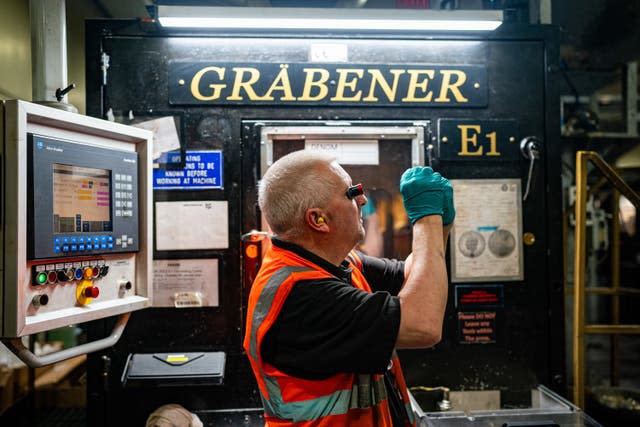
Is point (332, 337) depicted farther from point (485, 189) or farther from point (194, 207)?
point (485, 189)

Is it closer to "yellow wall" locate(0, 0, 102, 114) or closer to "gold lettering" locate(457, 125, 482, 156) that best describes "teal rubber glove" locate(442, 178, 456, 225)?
"gold lettering" locate(457, 125, 482, 156)

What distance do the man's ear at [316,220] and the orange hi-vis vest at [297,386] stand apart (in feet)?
0.37

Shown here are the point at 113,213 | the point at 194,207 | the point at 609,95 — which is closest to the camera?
the point at 113,213

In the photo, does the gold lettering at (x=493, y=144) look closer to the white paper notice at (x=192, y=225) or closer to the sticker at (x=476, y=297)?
the sticker at (x=476, y=297)

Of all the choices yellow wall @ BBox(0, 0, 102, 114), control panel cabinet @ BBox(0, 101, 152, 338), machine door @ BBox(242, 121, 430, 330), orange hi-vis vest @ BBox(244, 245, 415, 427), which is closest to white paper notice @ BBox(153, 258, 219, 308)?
machine door @ BBox(242, 121, 430, 330)

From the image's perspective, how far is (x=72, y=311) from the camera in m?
1.77

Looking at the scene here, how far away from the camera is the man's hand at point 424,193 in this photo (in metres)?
1.60

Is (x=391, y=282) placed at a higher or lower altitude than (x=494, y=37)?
lower

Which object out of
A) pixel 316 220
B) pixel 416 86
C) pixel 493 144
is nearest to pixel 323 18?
pixel 416 86

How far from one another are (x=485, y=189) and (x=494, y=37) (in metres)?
0.85

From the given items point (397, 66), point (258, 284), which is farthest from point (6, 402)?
point (397, 66)

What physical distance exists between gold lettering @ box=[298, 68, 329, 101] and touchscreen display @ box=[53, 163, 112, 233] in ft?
3.60

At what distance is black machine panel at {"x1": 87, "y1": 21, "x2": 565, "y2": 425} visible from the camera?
247 cm

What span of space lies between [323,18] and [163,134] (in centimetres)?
101
